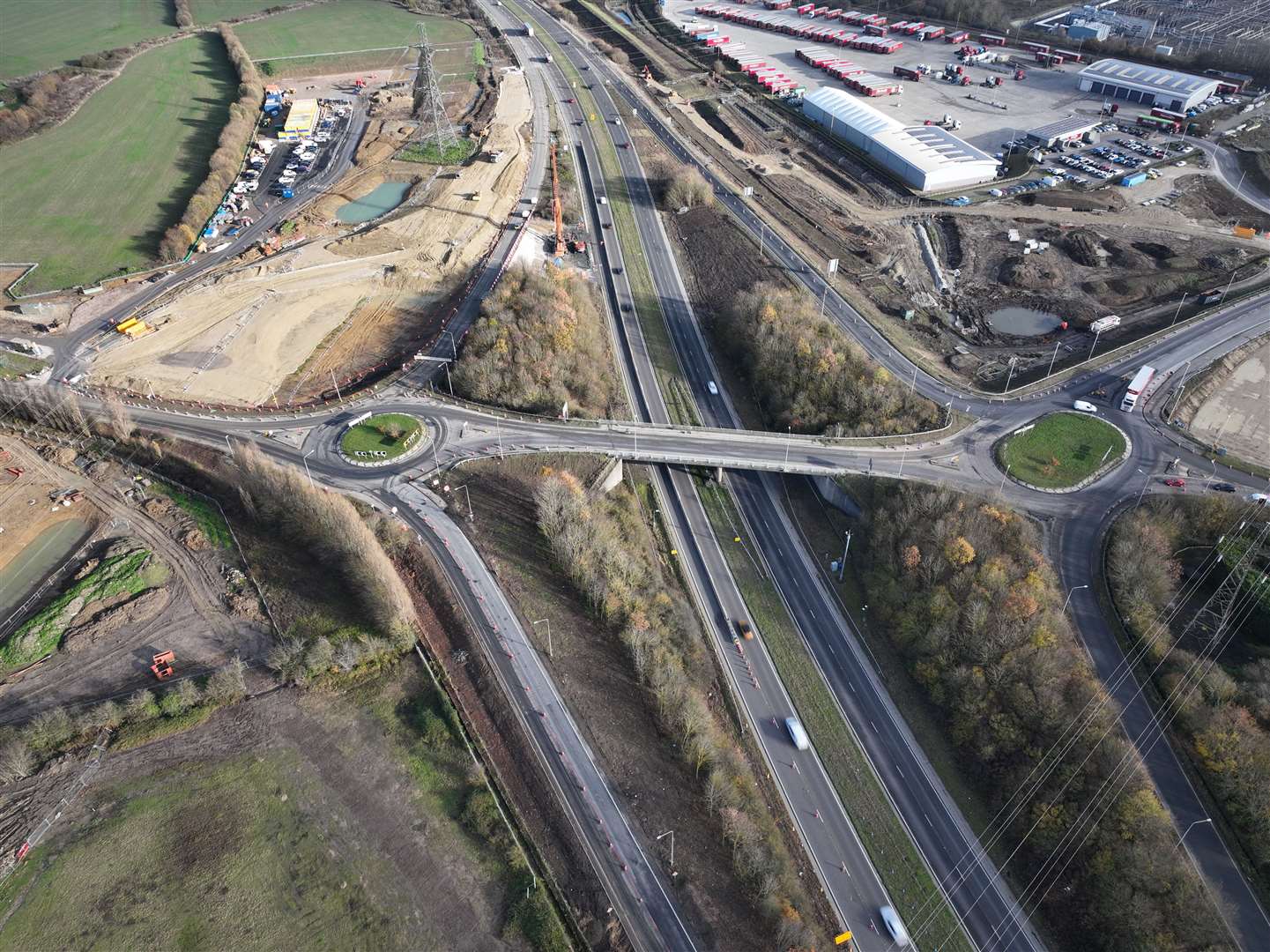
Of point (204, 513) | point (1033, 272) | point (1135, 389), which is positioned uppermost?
point (1135, 389)

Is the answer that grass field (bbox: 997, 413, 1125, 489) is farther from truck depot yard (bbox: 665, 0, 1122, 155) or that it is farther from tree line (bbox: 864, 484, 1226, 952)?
truck depot yard (bbox: 665, 0, 1122, 155)

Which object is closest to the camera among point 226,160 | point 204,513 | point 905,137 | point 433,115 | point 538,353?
point 204,513

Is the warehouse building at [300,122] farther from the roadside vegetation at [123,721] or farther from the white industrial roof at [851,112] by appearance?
the roadside vegetation at [123,721]

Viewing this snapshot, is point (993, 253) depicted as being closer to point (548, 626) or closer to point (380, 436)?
point (548, 626)

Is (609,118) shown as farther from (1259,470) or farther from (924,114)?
(1259,470)

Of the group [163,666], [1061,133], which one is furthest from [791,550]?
[1061,133]

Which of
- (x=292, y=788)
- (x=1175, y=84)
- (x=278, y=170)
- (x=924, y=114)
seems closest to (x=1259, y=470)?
Result: (x=292, y=788)

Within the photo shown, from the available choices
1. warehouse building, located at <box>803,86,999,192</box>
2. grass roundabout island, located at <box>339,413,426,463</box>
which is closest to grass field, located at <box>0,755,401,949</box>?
grass roundabout island, located at <box>339,413,426,463</box>
